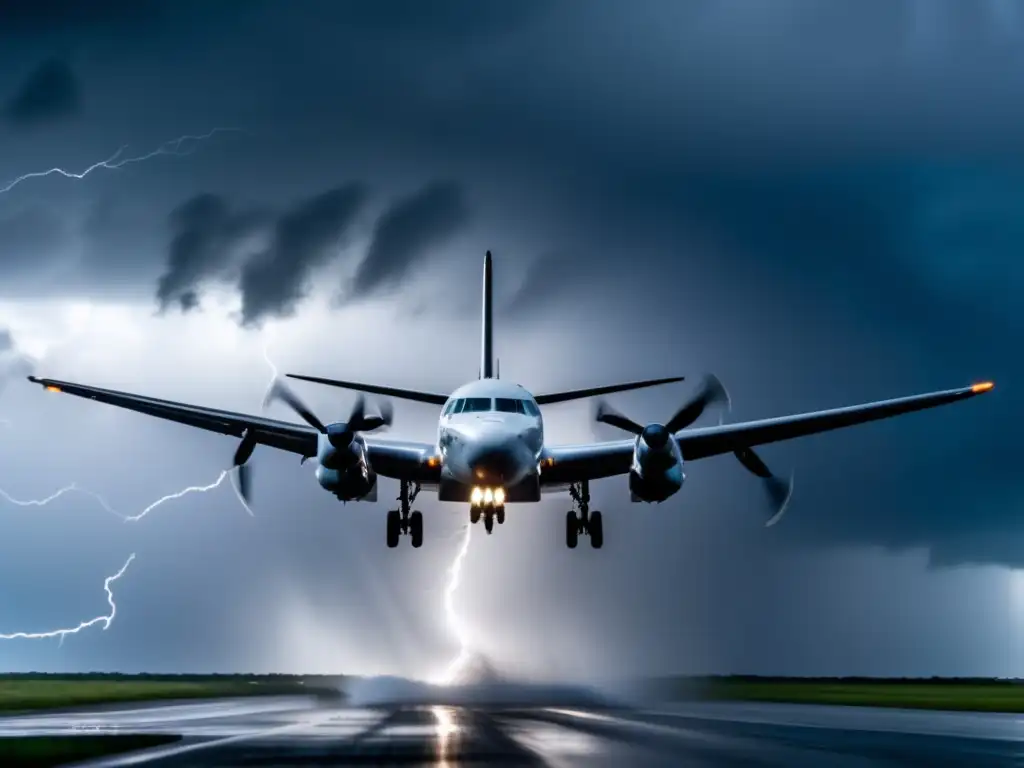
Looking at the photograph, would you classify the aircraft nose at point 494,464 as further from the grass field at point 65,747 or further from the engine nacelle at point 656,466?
the grass field at point 65,747

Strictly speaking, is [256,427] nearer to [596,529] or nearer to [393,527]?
[393,527]

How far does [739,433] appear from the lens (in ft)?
135

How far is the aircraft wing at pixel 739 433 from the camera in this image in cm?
4050

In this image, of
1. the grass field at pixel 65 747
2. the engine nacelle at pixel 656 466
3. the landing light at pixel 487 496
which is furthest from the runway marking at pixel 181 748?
the engine nacelle at pixel 656 466

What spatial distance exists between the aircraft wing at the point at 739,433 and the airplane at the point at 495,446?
49mm

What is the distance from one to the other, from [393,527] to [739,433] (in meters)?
13.3

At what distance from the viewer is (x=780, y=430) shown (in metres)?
41.3

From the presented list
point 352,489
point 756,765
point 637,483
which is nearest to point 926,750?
point 756,765

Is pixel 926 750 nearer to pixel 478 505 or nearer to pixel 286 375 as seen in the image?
pixel 478 505

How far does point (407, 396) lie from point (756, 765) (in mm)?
18421

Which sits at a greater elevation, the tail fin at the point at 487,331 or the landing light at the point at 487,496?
the tail fin at the point at 487,331

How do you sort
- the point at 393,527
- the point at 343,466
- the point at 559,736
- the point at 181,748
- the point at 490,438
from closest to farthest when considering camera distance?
1. the point at 181,748
2. the point at 490,438
3. the point at 559,736
4. the point at 343,466
5. the point at 393,527

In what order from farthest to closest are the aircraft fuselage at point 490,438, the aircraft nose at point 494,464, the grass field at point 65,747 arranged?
the aircraft fuselage at point 490,438, the aircraft nose at point 494,464, the grass field at point 65,747

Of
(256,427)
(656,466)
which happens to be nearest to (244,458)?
(256,427)
